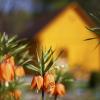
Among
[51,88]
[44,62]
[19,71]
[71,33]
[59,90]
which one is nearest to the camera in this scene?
[44,62]

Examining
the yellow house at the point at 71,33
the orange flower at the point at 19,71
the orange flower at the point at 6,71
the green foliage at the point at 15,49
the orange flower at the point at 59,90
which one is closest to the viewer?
the green foliage at the point at 15,49

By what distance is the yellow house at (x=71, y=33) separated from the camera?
33906 millimetres

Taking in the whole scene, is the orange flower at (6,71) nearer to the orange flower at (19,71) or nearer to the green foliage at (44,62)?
the green foliage at (44,62)

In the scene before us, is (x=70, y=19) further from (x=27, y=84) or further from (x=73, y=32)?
(x=27, y=84)

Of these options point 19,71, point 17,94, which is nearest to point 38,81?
point 17,94

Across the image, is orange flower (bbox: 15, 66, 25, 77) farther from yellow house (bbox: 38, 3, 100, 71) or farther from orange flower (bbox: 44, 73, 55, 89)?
yellow house (bbox: 38, 3, 100, 71)

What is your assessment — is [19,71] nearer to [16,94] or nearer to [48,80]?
[16,94]

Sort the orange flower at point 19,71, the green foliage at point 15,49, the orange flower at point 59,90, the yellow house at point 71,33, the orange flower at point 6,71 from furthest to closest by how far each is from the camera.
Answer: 1. the yellow house at point 71,33
2. the orange flower at point 19,71
3. the orange flower at point 59,90
4. the orange flower at point 6,71
5. the green foliage at point 15,49

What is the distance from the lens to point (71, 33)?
3453 cm

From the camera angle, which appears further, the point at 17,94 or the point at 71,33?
the point at 71,33

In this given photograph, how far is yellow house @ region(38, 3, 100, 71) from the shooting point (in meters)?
33.9

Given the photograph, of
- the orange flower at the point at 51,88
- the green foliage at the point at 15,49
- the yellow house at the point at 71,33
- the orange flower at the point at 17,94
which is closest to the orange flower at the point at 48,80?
the orange flower at the point at 51,88

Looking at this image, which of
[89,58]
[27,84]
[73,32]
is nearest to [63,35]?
[73,32]

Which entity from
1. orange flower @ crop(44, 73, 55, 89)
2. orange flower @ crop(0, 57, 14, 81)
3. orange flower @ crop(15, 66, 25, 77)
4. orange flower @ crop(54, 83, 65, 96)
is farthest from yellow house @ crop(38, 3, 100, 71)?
orange flower @ crop(44, 73, 55, 89)
